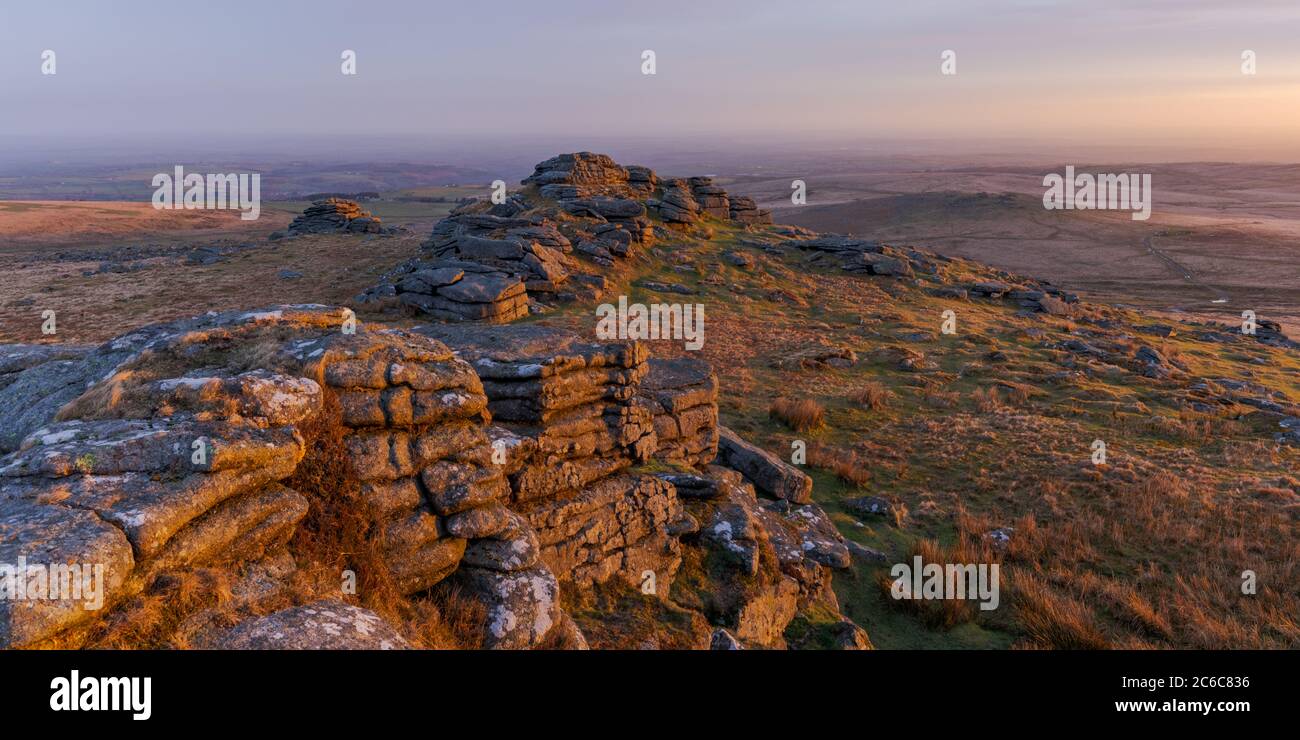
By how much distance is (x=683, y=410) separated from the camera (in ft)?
45.1

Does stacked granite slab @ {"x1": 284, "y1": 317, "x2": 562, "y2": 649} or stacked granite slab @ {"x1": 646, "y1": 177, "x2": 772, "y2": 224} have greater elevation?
stacked granite slab @ {"x1": 646, "y1": 177, "x2": 772, "y2": 224}

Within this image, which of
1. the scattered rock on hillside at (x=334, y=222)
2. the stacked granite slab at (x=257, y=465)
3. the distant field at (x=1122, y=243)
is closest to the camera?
the stacked granite slab at (x=257, y=465)

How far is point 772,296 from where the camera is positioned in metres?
40.1

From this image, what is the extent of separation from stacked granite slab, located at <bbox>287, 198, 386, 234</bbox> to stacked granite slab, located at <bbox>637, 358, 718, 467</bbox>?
145 feet

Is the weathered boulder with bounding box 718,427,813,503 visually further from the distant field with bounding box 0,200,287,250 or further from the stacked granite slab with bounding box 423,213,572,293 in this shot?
the distant field with bounding box 0,200,287,250

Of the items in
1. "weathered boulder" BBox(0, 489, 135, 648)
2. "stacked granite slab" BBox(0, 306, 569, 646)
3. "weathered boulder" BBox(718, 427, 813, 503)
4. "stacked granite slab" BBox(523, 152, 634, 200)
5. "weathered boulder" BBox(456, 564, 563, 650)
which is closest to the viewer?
"weathered boulder" BBox(0, 489, 135, 648)

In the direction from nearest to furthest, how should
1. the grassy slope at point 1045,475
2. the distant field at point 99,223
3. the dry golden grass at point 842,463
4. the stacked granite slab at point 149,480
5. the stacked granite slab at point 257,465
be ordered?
1. the stacked granite slab at point 149,480
2. the stacked granite slab at point 257,465
3. the grassy slope at point 1045,475
4. the dry golden grass at point 842,463
5. the distant field at point 99,223

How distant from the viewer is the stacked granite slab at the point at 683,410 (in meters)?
13.2

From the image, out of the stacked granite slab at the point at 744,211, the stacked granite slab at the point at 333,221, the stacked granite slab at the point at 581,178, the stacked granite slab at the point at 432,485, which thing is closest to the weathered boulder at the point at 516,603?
the stacked granite slab at the point at 432,485

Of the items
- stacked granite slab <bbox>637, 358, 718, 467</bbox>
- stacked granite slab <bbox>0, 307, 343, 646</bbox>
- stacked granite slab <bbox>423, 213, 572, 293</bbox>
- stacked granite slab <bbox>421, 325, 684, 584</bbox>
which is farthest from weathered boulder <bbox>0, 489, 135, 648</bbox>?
stacked granite slab <bbox>423, 213, 572, 293</bbox>

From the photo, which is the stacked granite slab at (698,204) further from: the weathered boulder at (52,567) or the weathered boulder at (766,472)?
the weathered boulder at (52,567)

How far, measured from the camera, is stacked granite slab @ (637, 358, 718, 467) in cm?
Answer: 1324

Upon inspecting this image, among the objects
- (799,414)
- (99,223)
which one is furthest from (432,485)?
(99,223)

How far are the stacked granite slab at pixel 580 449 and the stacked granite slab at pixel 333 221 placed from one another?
45.2 metres
